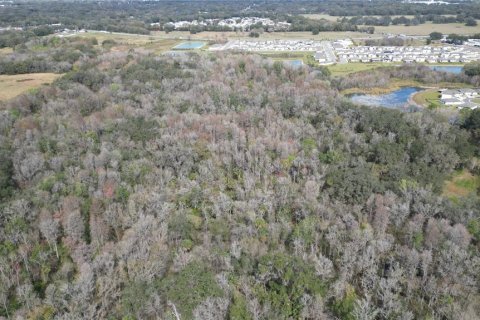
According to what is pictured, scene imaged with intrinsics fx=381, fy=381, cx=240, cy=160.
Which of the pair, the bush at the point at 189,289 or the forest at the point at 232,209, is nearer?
the bush at the point at 189,289

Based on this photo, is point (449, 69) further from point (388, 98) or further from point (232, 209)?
point (232, 209)

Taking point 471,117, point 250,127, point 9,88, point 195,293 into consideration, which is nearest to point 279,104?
point 250,127

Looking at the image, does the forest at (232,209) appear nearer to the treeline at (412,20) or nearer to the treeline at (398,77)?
the treeline at (398,77)

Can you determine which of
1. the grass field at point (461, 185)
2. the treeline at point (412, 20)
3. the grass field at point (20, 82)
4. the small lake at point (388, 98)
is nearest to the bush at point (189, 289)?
the grass field at point (461, 185)

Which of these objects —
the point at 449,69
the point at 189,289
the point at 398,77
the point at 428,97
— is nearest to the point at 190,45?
the point at 398,77

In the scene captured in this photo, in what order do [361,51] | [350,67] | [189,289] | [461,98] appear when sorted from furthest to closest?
1. [361,51]
2. [350,67]
3. [461,98]
4. [189,289]

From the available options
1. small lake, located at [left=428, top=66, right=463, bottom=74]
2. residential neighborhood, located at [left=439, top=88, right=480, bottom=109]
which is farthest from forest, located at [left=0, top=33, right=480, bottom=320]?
small lake, located at [left=428, top=66, right=463, bottom=74]

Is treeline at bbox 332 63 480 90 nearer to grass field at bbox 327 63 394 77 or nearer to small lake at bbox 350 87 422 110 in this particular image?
small lake at bbox 350 87 422 110
